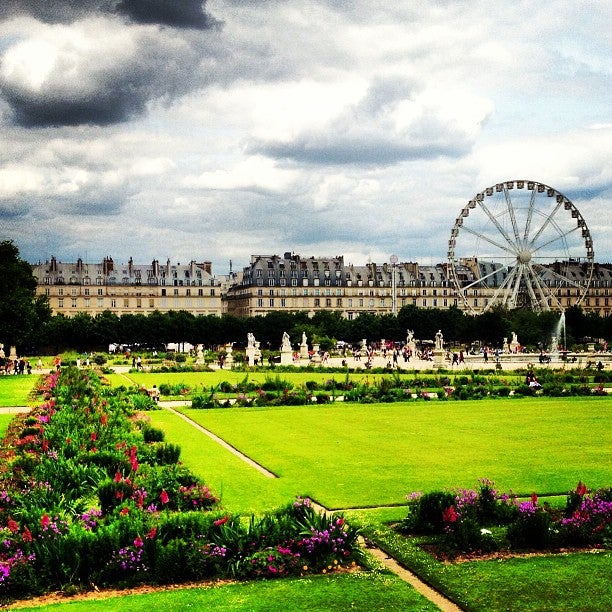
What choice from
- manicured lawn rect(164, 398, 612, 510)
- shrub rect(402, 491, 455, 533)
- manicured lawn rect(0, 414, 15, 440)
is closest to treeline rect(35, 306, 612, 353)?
manicured lawn rect(0, 414, 15, 440)

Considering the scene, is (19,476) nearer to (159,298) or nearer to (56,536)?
(56,536)

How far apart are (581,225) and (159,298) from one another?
61490mm

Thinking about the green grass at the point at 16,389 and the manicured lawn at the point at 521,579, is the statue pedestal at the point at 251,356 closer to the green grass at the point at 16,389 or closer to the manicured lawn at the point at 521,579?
the green grass at the point at 16,389

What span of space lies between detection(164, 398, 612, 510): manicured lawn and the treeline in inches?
1916

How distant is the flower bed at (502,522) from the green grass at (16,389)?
69.1ft

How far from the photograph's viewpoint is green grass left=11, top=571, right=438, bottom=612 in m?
8.36

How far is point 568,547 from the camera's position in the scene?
1034 cm

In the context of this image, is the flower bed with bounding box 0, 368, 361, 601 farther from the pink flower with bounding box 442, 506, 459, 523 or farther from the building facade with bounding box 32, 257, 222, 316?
the building facade with bounding box 32, 257, 222, 316

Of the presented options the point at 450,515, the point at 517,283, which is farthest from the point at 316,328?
the point at 450,515

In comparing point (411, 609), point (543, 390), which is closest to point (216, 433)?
point (411, 609)

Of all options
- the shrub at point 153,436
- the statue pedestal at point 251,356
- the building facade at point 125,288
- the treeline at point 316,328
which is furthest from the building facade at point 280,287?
the shrub at point 153,436

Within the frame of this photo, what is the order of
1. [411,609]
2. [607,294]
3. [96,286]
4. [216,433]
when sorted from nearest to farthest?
[411,609]
[216,433]
[96,286]
[607,294]

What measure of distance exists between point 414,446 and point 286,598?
10625 mm

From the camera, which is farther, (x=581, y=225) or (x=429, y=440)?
(x=581, y=225)
